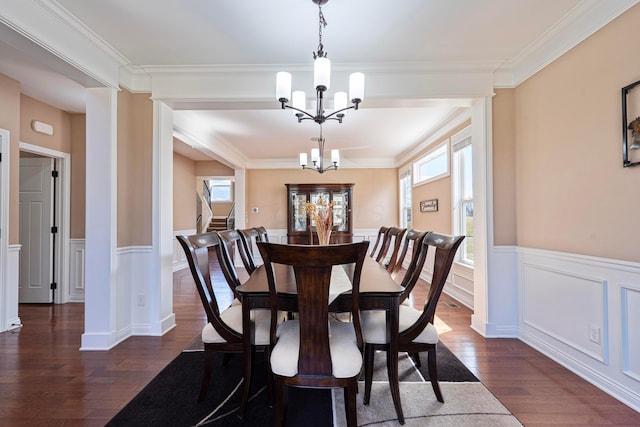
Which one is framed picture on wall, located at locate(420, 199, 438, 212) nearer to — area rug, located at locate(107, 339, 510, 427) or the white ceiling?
the white ceiling

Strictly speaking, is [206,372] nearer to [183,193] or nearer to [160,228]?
[160,228]

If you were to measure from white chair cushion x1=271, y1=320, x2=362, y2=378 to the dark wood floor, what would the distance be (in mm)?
1071

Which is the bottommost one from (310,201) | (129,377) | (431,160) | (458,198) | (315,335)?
(129,377)

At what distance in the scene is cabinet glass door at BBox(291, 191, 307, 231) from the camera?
6707 millimetres

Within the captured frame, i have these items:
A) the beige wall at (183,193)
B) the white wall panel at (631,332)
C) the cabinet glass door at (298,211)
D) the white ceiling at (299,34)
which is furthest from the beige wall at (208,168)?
the white wall panel at (631,332)

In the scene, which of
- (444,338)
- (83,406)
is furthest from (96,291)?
(444,338)

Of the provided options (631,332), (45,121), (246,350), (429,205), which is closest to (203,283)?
(246,350)

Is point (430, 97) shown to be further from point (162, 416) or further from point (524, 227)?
point (162, 416)

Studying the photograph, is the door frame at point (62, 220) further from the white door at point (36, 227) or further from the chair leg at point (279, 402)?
the chair leg at point (279, 402)

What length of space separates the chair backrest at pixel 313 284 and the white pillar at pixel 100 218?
6.70 ft

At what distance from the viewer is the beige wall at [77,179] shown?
3.99m

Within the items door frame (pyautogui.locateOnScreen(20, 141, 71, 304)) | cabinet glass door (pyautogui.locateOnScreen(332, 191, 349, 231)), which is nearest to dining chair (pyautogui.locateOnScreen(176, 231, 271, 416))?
door frame (pyautogui.locateOnScreen(20, 141, 71, 304))

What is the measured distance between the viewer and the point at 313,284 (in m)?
1.33

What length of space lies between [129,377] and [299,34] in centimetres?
282
